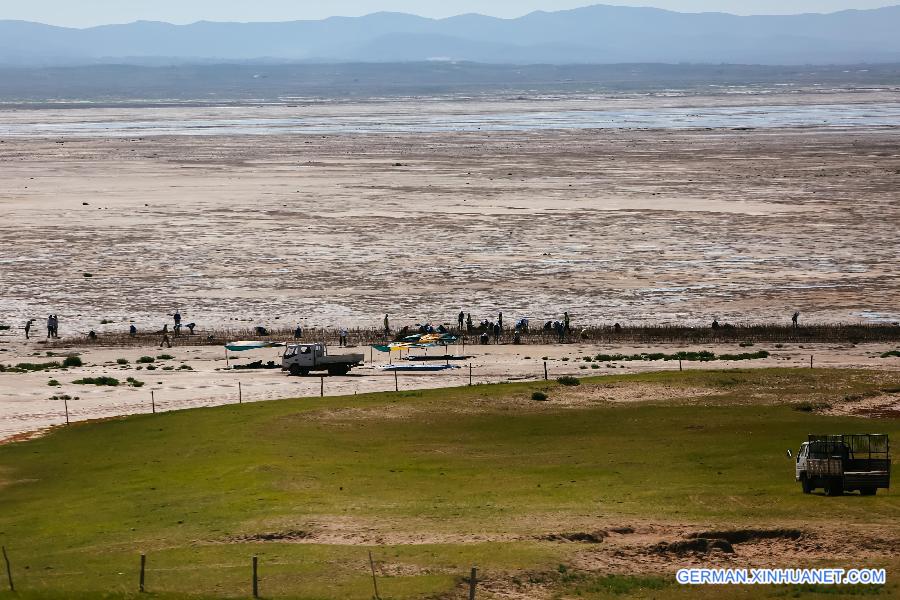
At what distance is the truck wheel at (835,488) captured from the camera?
113 ft

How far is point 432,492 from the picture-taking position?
36.4 m

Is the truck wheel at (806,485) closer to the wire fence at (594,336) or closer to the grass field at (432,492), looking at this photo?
the grass field at (432,492)

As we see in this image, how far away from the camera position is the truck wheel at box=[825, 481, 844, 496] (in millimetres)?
34312

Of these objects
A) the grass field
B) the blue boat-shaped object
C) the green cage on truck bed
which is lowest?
the blue boat-shaped object

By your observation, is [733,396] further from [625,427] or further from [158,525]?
[158,525]

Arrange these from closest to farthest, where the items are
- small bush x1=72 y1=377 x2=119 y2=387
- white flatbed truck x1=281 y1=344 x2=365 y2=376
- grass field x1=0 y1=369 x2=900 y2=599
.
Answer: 1. grass field x1=0 y1=369 x2=900 y2=599
2. small bush x1=72 y1=377 x2=119 y2=387
3. white flatbed truck x1=281 y1=344 x2=365 y2=376

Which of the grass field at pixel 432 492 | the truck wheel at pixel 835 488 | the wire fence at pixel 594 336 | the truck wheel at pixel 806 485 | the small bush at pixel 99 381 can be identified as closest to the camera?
the grass field at pixel 432 492

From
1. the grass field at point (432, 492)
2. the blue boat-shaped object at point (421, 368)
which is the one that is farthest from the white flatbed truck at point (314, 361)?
the grass field at point (432, 492)

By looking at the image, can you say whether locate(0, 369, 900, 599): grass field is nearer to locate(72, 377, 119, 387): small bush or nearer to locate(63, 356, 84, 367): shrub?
locate(72, 377, 119, 387): small bush

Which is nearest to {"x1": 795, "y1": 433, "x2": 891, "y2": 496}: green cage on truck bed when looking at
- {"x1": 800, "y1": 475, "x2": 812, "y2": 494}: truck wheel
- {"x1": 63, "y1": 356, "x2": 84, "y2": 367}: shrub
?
{"x1": 800, "y1": 475, "x2": 812, "y2": 494}: truck wheel

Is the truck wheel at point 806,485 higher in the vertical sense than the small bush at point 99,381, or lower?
higher

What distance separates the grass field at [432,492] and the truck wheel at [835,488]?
69 centimetres

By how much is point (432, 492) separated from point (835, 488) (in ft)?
33.9

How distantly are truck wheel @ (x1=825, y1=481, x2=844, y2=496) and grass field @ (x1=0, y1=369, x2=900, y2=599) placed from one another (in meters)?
0.69
